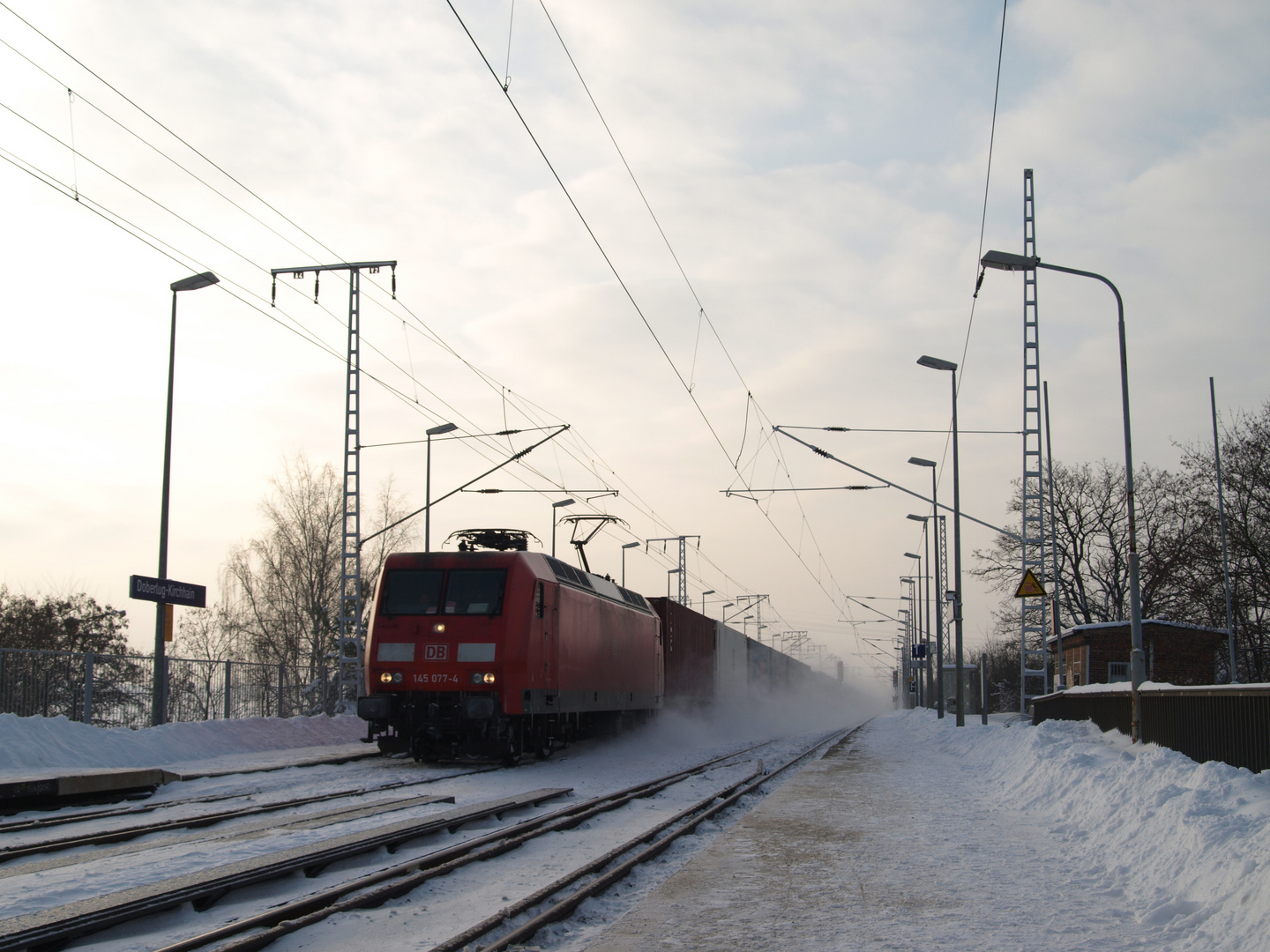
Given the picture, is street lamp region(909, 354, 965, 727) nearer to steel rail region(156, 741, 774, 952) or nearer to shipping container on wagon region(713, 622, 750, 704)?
shipping container on wagon region(713, 622, 750, 704)

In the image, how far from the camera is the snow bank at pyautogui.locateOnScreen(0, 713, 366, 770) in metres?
13.9

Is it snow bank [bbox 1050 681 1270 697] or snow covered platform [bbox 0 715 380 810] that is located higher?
snow bank [bbox 1050 681 1270 697]

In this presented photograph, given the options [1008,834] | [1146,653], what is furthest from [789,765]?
[1146,653]

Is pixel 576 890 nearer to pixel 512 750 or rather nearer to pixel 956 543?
pixel 512 750

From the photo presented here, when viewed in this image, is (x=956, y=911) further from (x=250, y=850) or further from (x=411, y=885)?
(x=250, y=850)

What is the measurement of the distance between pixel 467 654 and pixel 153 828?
6986mm

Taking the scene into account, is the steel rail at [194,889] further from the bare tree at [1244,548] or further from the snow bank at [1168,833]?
the bare tree at [1244,548]

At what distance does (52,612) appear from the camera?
33.1 metres

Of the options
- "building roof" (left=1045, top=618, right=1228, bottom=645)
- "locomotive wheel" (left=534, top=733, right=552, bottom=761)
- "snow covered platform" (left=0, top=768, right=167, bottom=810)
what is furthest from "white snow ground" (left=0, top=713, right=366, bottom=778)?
"building roof" (left=1045, top=618, right=1228, bottom=645)

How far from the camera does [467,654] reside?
1614cm

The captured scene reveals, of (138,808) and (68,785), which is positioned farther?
(68,785)

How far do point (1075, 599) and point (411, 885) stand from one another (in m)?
46.8

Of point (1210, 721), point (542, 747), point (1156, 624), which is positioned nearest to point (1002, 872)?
point (1210, 721)

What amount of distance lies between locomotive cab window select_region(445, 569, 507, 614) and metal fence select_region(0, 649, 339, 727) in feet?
20.7
